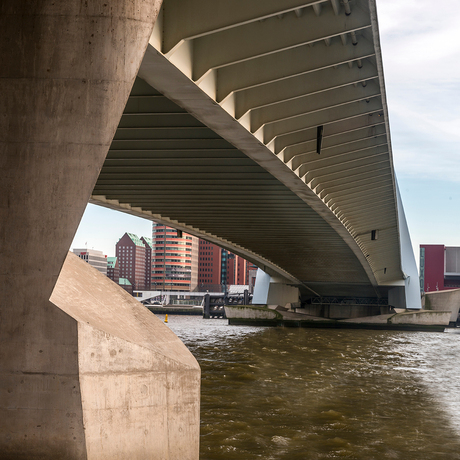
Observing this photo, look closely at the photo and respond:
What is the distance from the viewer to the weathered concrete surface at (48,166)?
468cm

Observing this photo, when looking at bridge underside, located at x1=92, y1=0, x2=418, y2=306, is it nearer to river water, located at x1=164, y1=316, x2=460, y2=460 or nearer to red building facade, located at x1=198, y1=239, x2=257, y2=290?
river water, located at x1=164, y1=316, x2=460, y2=460

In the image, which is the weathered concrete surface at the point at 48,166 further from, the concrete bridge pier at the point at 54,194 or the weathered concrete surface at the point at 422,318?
the weathered concrete surface at the point at 422,318

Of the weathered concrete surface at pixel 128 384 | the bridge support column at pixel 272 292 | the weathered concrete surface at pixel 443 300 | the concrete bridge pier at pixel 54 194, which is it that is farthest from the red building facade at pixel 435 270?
the concrete bridge pier at pixel 54 194

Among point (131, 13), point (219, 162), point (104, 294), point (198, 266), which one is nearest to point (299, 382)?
point (219, 162)

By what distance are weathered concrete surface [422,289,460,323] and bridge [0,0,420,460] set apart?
46.1 m

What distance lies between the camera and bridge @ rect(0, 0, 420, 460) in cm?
473

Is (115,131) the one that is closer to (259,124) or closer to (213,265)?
(259,124)

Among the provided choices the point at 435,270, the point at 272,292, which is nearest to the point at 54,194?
the point at 272,292

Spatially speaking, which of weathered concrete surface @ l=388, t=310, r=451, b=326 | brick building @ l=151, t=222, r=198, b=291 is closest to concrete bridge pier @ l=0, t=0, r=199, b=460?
weathered concrete surface @ l=388, t=310, r=451, b=326

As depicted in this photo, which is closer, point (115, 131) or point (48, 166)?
point (48, 166)

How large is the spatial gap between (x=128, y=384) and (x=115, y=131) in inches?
98.3

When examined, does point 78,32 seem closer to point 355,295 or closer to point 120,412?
point 120,412

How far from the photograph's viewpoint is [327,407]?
470 inches

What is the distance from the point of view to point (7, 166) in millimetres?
4918
